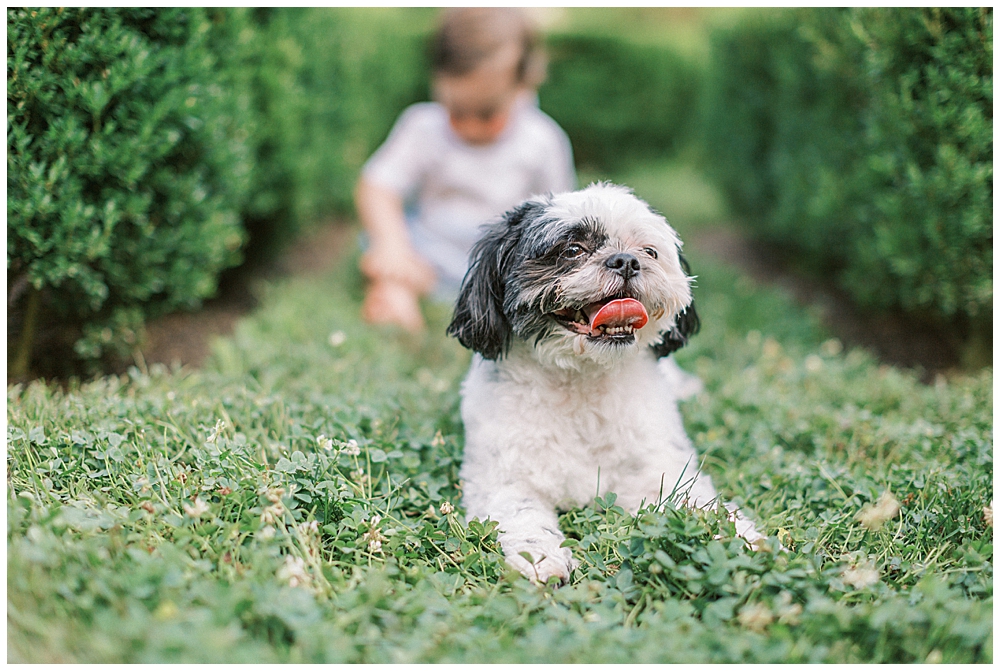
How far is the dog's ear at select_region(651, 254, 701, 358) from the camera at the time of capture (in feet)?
9.14

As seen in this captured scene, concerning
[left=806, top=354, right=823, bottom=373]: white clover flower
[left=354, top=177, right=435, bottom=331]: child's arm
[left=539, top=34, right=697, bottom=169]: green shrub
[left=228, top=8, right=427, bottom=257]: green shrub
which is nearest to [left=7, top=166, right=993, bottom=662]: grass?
[left=806, top=354, right=823, bottom=373]: white clover flower

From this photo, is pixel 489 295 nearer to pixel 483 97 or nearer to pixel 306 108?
pixel 483 97

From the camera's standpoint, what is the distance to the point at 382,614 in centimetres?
191

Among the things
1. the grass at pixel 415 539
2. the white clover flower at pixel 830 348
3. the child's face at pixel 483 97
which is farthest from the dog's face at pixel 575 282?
the child's face at pixel 483 97

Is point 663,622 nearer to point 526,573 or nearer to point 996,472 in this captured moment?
point 526,573

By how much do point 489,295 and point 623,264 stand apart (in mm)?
529

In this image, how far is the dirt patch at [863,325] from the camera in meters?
4.74

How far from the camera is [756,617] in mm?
1864

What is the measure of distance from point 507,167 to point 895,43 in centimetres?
276

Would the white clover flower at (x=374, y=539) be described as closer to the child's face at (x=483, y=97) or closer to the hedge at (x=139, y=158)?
the hedge at (x=139, y=158)

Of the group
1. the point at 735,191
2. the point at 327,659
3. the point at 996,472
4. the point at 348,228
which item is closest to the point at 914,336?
the point at 996,472

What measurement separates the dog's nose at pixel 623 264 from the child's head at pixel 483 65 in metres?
3.14

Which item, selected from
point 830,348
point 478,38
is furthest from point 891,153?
point 478,38

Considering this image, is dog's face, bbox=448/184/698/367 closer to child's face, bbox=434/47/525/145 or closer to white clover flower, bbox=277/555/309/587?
white clover flower, bbox=277/555/309/587
